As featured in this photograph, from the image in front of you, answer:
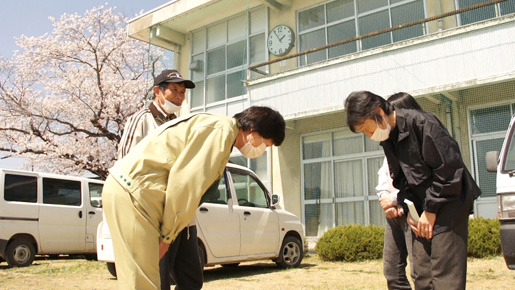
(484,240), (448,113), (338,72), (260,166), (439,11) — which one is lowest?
(484,240)

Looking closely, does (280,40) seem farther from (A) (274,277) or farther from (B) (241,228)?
(A) (274,277)

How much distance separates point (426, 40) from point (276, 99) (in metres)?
4.41

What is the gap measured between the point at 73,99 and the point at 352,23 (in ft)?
47.8

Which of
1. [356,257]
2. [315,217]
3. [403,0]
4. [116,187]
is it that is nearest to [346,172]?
[315,217]

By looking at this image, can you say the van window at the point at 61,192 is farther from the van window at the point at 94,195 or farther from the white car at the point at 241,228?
the white car at the point at 241,228

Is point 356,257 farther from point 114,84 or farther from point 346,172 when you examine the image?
point 114,84

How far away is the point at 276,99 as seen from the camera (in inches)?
524

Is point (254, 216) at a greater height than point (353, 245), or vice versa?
point (254, 216)

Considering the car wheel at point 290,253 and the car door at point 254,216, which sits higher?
the car door at point 254,216

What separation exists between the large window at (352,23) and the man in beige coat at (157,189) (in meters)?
11.1

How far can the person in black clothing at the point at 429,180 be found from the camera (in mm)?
2637

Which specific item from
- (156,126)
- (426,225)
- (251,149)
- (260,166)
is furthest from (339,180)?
(251,149)

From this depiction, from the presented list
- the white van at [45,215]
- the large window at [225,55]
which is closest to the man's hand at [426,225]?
the white van at [45,215]

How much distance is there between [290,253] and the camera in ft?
28.9
